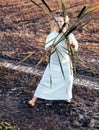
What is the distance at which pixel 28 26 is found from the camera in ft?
34.7

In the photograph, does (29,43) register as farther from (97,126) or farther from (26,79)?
(97,126)

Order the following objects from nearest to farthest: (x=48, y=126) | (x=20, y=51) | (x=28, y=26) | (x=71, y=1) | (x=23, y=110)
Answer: (x=48, y=126)
(x=23, y=110)
(x=20, y=51)
(x=28, y=26)
(x=71, y=1)

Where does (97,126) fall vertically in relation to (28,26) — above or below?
below

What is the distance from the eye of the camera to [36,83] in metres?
7.37

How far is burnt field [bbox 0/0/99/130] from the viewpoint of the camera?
20.2ft

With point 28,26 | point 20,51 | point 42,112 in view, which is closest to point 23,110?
point 42,112

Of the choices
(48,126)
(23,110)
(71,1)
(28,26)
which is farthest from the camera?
(71,1)

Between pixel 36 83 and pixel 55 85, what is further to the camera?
pixel 36 83

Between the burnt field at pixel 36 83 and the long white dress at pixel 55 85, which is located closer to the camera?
the burnt field at pixel 36 83

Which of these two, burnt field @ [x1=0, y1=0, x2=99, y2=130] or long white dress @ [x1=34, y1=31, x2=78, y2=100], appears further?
long white dress @ [x1=34, y1=31, x2=78, y2=100]

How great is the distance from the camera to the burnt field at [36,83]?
6171 mm

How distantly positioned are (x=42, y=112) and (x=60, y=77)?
0.66 m

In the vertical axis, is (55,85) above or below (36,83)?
above

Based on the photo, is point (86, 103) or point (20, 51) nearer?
point (86, 103)
